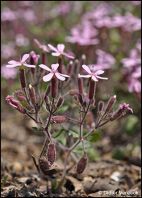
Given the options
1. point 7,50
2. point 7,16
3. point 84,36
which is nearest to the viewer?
point 84,36

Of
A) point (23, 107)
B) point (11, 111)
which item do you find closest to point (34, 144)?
point (11, 111)

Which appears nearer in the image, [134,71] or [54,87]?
[54,87]

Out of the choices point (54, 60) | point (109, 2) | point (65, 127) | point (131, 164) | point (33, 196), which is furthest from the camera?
point (109, 2)

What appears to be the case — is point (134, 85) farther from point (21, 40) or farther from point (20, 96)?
point (21, 40)

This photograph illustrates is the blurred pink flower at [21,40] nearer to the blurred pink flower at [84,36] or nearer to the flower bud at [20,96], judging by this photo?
the blurred pink flower at [84,36]

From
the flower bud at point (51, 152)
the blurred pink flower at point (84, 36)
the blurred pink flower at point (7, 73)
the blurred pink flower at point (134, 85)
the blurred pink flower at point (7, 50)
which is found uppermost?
the blurred pink flower at point (7, 50)

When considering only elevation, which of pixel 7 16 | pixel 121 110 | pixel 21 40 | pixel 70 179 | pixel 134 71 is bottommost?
pixel 70 179

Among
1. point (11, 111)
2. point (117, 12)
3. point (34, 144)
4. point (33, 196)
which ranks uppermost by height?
point (117, 12)

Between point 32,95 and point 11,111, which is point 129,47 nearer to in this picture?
point 11,111

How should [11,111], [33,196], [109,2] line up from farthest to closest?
[109,2] < [11,111] < [33,196]

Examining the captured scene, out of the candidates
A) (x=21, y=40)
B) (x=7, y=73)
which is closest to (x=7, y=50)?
(x=21, y=40)

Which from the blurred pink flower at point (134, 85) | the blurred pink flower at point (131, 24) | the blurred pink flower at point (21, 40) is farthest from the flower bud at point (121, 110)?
the blurred pink flower at point (21, 40)
